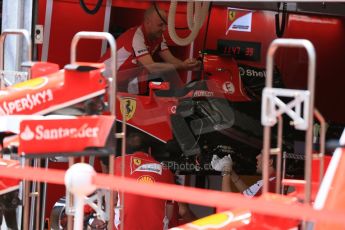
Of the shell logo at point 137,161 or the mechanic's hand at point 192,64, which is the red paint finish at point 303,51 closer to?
the mechanic's hand at point 192,64

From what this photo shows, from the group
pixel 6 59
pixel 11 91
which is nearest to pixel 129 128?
pixel 6 59

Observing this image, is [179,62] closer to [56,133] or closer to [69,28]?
[69,28]

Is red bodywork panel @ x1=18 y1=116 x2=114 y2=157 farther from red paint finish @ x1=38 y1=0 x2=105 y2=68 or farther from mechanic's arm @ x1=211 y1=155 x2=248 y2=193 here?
red paint finish @ x1=38 y1=0 x2=105 y2=68

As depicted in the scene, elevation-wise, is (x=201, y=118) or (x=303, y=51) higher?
(x=303, y=51)

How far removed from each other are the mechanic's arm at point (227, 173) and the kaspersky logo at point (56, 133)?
85.4 inches

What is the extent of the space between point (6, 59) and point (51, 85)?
5.29 feet

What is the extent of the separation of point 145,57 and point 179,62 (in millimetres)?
287

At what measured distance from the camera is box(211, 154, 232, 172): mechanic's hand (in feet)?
16.8

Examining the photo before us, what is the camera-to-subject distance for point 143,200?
16.4 ft

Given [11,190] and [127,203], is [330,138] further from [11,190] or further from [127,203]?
[11,190]

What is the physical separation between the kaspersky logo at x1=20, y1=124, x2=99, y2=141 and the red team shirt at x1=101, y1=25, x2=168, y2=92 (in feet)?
7.68

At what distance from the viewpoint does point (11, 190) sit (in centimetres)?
367

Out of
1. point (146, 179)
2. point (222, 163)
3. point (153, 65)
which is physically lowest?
point (146, 179)

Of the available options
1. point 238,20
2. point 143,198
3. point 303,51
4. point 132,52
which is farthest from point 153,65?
point 303,51
